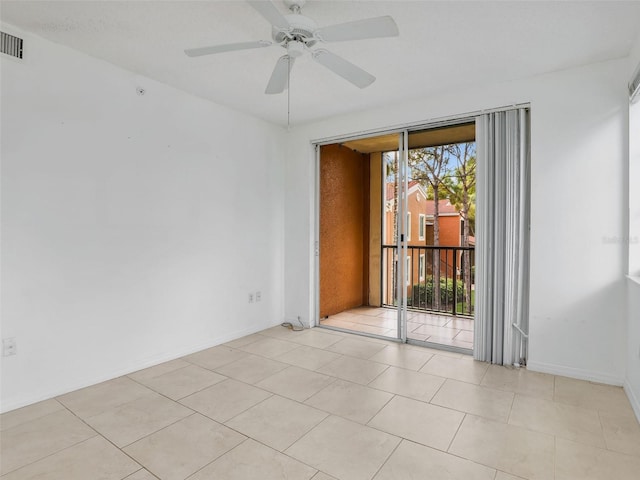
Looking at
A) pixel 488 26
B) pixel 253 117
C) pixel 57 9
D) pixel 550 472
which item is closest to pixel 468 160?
pixel 488 26

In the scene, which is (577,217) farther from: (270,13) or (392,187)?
(270,13)

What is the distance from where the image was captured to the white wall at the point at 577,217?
109 inches

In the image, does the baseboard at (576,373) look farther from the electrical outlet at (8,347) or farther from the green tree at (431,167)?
the electrical outlet at (8,347)

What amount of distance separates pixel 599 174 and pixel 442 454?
2.43m

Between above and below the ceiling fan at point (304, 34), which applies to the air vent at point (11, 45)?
above

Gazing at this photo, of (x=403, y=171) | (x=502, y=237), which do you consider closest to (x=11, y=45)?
(x=403, y=171)

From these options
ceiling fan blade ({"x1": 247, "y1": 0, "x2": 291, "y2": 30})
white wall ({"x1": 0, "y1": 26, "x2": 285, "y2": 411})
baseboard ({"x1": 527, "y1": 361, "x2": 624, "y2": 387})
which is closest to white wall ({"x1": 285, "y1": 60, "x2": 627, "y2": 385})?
baseboard ({"x1": 527, "y1": 361, "x2": 624, "y2": 387})

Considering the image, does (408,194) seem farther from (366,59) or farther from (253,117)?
(253,117)

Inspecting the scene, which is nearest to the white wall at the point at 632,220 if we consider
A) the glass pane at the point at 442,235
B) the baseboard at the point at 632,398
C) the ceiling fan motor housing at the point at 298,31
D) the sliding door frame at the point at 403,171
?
the baseboard at the point at 632,398

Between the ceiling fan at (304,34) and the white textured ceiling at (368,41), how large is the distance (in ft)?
0.92

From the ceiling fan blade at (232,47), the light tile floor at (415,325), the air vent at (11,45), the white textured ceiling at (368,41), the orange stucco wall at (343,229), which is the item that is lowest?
the light tile floor at (415,325)

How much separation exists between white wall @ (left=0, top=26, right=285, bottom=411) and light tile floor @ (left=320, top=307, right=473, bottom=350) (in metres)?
1.38

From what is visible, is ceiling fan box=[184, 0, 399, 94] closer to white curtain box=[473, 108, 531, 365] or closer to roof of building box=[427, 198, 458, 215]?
white curtain box=[473, 108, 531, 365]

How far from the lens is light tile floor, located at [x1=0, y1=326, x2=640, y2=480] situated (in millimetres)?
1826
